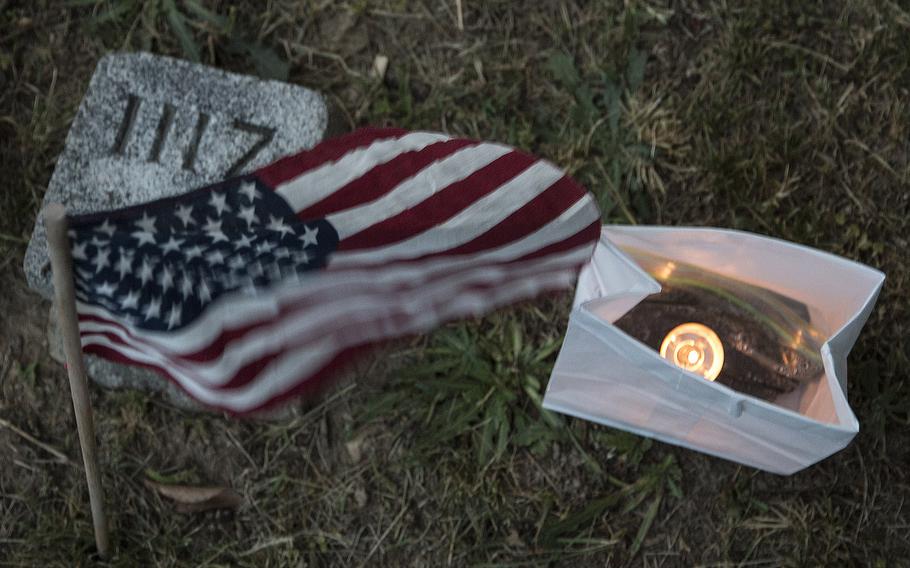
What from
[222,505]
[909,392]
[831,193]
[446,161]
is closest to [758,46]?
[831,193]

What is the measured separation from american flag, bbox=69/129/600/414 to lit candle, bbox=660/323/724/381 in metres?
0.34

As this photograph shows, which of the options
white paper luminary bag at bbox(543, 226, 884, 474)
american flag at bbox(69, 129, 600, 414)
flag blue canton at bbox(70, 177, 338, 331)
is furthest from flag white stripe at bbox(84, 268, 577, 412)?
white paper luminary bag at bbox(543, 226, 884, 474)

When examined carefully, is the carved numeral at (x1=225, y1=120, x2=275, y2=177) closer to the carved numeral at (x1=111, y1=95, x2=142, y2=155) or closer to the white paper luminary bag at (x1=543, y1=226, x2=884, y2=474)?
the carved numeral at (x1=111, y1=95, x2=142, y2=155)

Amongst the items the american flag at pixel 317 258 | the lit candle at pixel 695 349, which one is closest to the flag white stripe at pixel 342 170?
the american flag at pixel 317 258

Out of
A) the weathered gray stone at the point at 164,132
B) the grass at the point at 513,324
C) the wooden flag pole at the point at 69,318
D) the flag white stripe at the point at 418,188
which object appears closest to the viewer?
the wooden flag pole at the point at 69,318

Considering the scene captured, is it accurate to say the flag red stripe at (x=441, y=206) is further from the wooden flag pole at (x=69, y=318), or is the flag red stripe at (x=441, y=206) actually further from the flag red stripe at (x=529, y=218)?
the wooden flag pole at (x=69, y=318)

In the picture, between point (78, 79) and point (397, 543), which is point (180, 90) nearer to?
point (78, 79)

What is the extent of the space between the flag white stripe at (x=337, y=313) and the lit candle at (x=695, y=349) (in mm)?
363

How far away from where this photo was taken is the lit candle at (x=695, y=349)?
173 centimetres

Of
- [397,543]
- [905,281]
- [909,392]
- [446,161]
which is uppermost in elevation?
[446,161]

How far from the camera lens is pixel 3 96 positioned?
2.25 m

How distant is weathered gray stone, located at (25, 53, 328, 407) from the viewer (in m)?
1.86

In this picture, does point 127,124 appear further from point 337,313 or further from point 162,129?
point 337,313

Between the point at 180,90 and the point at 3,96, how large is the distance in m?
0.62
